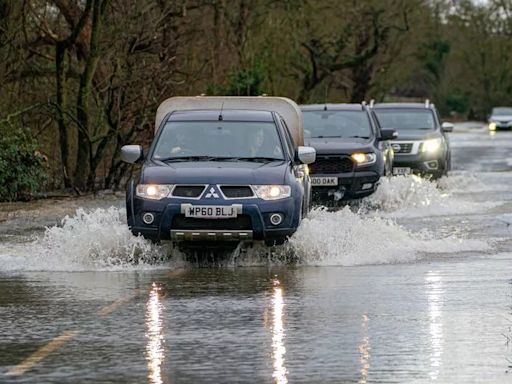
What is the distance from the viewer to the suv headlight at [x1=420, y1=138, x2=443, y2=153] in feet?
95.5

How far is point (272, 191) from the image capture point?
14539 mm

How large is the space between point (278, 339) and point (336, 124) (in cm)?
1533

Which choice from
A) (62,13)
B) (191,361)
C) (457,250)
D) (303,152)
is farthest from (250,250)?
(62,13)

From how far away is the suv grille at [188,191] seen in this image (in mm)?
14359

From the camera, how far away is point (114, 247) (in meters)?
15.1

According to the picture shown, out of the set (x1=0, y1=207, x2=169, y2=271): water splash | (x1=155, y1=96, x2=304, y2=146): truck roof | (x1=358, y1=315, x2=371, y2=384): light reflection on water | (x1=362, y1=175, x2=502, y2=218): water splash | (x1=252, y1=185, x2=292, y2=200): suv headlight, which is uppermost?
(x1=155, y1=96, x2=304, y2=146): truck roof

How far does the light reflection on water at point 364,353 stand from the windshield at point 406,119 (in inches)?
800

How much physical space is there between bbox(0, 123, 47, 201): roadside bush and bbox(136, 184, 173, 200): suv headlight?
8609 millimetres

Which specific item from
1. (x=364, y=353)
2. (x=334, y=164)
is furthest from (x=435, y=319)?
(x=334, y=164)

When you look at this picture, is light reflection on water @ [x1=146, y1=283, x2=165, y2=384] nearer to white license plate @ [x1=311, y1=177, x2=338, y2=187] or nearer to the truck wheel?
the truck wheel

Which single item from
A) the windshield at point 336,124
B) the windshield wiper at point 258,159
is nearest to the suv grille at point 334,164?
the windshield at point 336,124

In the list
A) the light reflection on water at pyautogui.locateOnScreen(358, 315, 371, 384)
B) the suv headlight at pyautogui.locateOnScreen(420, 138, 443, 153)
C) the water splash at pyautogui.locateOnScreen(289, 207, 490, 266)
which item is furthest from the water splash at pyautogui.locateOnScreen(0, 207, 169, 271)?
the suv headlight at pyautogui.locateOnScreen(420, 138, 443, 153)

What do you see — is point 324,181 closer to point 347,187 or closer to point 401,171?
point 347,187

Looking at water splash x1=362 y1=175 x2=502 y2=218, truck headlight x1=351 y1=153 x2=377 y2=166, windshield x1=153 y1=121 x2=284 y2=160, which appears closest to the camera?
windshield x1=153 y1=121 x2=284 y2=160
